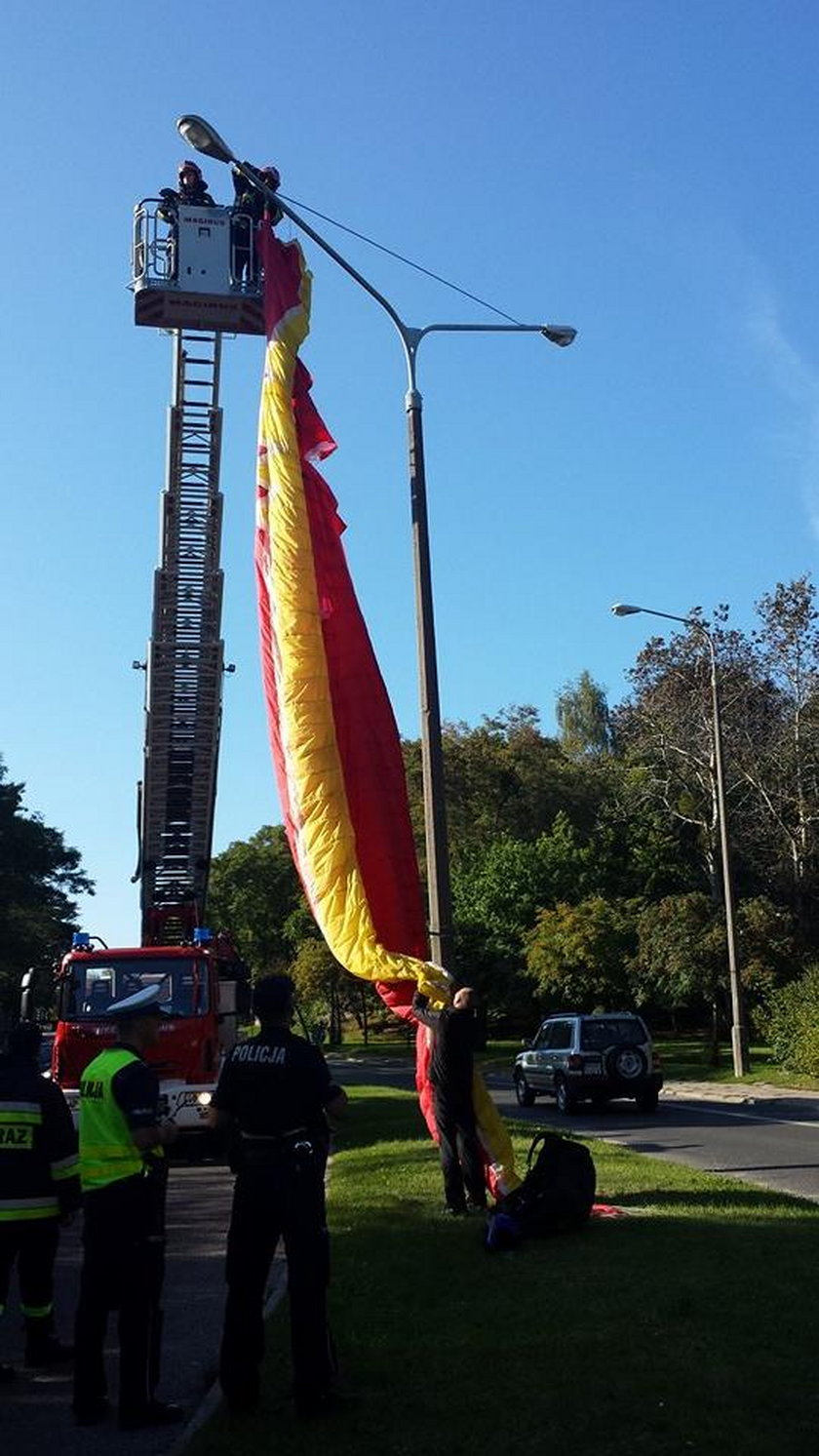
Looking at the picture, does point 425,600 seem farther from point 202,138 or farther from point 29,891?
point 29,891

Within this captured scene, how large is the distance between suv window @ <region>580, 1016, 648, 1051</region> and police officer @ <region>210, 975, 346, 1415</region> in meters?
17.5

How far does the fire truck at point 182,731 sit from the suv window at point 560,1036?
7.28 meters

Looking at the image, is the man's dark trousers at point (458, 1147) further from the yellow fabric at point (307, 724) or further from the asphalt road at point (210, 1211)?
the asphalt road at point (210, 1211)

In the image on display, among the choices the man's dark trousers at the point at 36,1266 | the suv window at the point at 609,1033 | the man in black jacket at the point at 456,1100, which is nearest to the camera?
the man's dark trousers at the point at 36,1266

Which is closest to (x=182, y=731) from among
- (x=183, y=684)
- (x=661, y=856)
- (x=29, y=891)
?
(x=183, y=684)

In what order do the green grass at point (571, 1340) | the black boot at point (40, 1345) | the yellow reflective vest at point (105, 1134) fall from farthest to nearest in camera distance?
the black boot at point (40, 1345)
the yellow reflective vest at point (105, 1134)
the green grass at point (571, 1340)

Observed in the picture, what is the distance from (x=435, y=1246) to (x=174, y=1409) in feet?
11.0

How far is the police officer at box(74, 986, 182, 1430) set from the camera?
5.78 meters

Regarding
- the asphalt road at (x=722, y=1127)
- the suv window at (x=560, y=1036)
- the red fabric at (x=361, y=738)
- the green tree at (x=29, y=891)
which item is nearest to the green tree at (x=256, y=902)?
the green tree at (x=29, y=891)

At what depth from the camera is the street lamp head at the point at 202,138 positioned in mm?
11836

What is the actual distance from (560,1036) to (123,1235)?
18.6 m

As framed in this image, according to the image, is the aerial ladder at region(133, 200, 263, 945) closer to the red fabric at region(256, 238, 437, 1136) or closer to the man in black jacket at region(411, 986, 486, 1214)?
the red fabric at region(256, 238, 437, 1136)

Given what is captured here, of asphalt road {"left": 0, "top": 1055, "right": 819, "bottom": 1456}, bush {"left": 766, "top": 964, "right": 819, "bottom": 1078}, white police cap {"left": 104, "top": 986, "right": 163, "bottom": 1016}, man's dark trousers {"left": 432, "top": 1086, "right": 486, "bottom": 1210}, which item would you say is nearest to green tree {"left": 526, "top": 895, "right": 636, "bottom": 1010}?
bush {"left": 766, "top": 964, "right": 819, "bottom": 1078}

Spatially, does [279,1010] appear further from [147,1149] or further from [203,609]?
[203,609]
